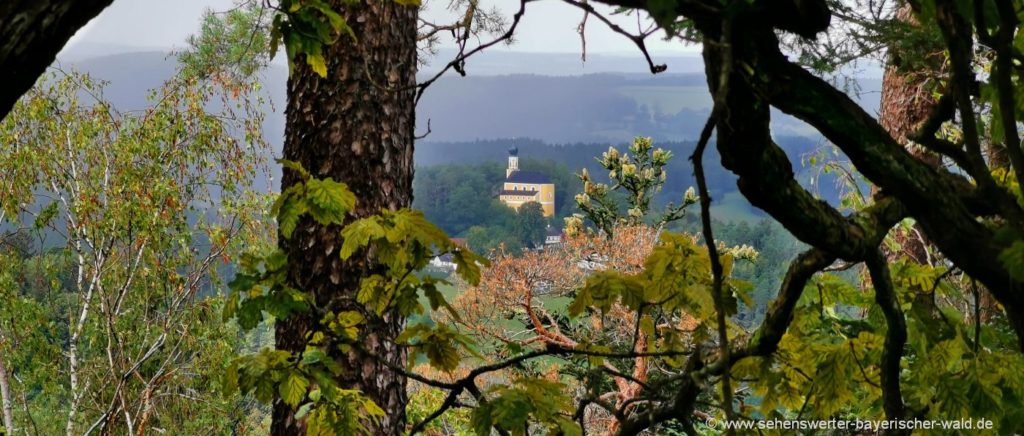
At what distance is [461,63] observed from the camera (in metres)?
1.35

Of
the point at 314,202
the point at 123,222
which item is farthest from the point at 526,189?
the point at 314,202

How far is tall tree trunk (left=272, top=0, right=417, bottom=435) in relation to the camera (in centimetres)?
214

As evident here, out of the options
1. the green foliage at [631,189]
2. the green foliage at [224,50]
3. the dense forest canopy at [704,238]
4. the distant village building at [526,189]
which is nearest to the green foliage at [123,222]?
the dense forest canopy at [704,238]

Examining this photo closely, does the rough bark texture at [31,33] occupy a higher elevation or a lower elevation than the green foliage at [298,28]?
lower

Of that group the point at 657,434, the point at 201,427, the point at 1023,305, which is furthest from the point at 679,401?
the point at 201,427

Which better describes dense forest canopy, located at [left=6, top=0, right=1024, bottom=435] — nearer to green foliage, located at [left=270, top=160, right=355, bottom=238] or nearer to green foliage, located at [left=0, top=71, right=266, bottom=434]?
green foliage, located at [left=270, top=160, right=355, bottom=238]

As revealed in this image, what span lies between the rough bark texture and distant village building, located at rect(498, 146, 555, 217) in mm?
21846

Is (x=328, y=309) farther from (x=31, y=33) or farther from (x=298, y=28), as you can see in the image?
(x=31, y=33)

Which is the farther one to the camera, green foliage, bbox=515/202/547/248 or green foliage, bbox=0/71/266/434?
green foliage, bbox=515/202/547/248

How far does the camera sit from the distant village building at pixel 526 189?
23531 millimetres

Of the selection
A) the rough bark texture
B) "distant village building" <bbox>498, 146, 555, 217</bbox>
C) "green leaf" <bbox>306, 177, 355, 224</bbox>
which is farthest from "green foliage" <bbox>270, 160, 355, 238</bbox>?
"distant village building" <bbox>498, 146, 555, 217</bbox>

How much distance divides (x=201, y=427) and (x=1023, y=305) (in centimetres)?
792

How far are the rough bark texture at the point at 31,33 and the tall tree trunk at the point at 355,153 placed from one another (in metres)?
1.38

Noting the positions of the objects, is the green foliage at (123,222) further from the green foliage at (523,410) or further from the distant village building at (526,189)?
the distant village building at (526,189)
